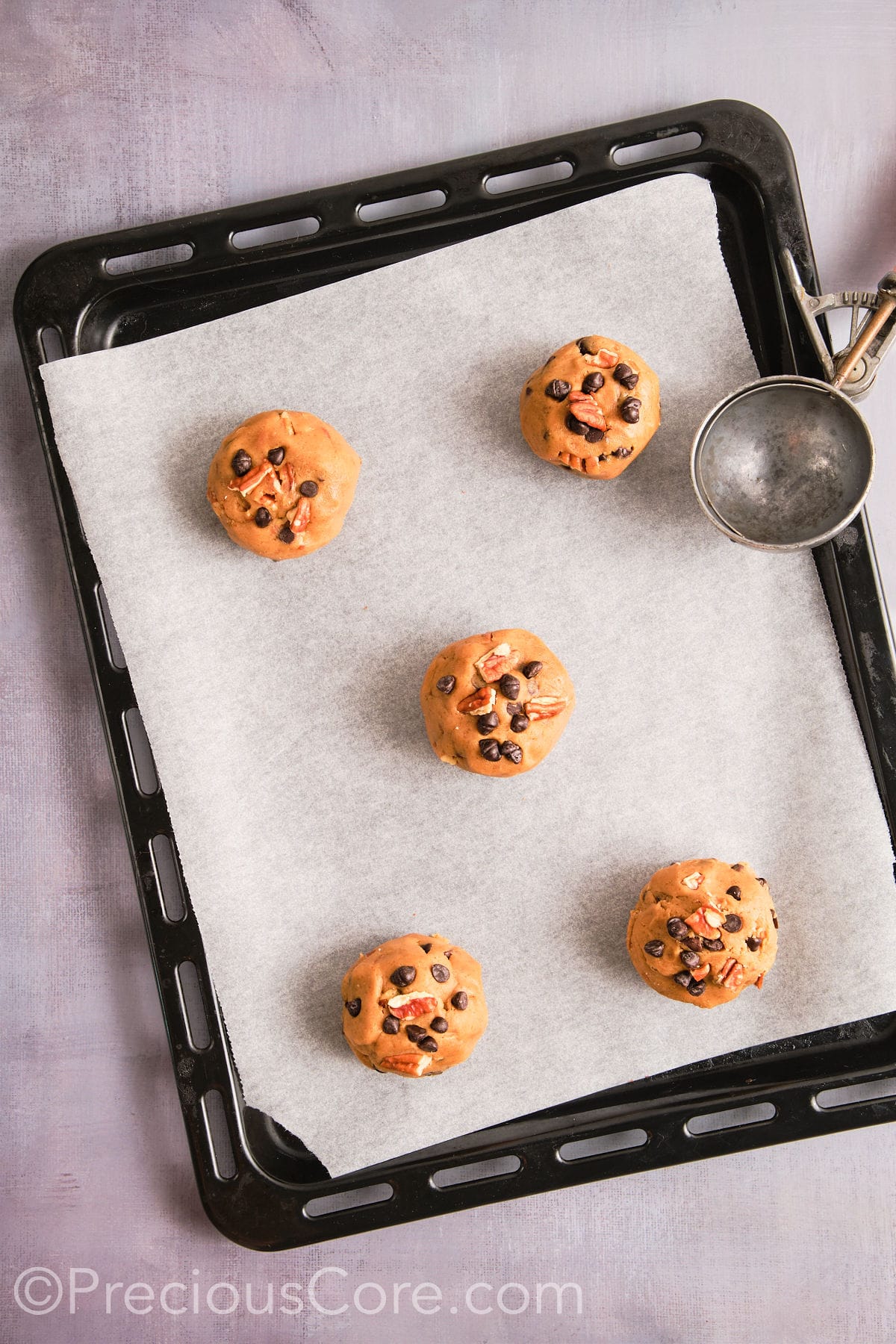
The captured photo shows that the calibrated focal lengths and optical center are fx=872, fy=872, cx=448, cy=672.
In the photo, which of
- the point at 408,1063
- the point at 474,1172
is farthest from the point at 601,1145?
the point at 408,1063

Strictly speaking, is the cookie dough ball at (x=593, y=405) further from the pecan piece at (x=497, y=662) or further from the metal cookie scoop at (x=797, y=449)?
the pecan piece at (x=497, y=662)

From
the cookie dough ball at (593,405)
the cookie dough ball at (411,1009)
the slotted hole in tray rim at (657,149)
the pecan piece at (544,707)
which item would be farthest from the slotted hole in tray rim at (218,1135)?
the slotted hole in tray rim at (657,149)

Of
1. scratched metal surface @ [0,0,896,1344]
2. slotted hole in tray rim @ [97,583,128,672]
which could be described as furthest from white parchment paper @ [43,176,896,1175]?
scratched metal surface @ [0,0,896,1344]

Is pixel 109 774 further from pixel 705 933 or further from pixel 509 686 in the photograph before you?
pixel 705 933

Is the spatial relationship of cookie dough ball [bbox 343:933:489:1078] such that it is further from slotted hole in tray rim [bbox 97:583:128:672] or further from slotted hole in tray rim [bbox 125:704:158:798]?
slotted hole in tray rim [bbox 97:583:128:672]

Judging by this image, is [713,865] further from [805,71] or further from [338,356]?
[805,71]
